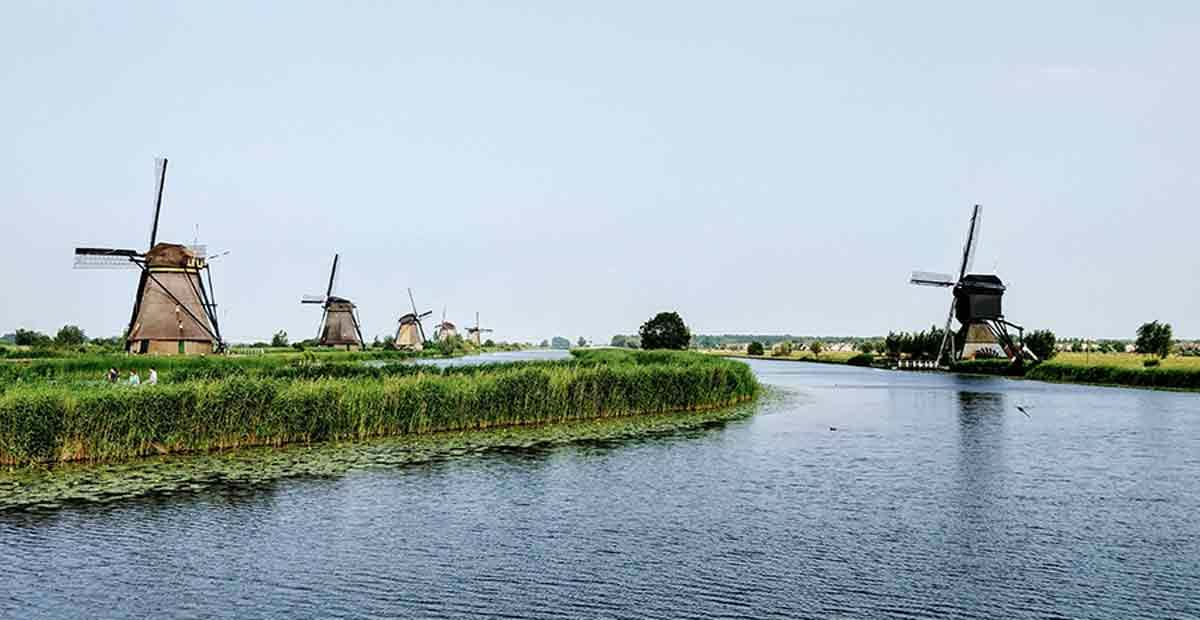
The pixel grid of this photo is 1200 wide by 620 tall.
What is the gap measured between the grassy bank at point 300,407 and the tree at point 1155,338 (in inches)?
2839

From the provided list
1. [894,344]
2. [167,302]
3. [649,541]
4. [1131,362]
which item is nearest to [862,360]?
[894,344]

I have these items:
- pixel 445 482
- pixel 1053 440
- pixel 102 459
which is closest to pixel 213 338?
pixel 102 459

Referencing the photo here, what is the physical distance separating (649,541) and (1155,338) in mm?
92683

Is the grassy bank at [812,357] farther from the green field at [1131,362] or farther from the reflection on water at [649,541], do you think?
the reflection on water at [649,541]

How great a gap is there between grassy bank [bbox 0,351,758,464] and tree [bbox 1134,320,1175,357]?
237 feet

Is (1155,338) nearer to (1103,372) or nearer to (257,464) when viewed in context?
(1103,372)

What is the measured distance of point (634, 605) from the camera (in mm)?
11227

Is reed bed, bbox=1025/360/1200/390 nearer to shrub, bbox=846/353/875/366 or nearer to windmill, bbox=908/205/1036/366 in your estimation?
windmill, bbox=908/205/1036/366

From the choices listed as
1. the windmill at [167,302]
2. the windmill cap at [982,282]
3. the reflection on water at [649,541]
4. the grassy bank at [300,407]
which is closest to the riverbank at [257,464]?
the grassy bank at [300,407]

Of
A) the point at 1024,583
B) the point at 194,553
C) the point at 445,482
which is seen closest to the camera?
the point at 1024,583

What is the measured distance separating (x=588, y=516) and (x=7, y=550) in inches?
331

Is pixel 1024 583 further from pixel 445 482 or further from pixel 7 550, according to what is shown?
→ pixel 7 550

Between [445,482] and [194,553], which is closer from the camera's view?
[194,553]

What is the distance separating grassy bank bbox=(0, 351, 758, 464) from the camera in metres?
20.5
